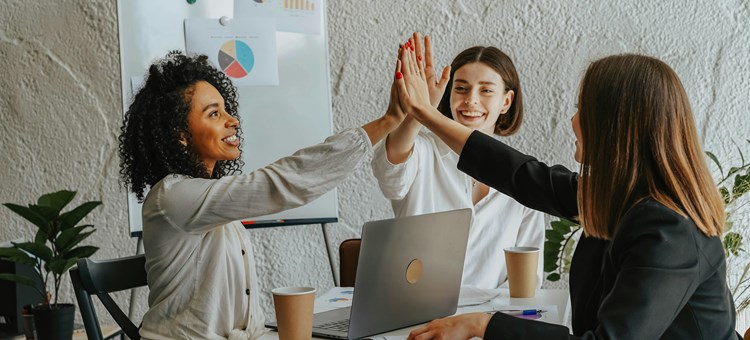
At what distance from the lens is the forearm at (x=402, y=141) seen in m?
1.91

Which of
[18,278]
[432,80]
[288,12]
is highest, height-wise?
[288,12]

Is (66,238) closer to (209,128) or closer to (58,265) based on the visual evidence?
(58,265)

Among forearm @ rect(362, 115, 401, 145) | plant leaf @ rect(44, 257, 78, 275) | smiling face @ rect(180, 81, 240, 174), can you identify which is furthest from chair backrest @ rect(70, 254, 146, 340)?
plant leaf @ rect(44, 257, 78, 275)

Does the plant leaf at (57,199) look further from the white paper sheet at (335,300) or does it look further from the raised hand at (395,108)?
the raised hand at (395,108)

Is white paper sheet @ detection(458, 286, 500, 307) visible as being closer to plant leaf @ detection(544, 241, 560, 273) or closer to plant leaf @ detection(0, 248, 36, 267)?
plant leaf @ detection(544, 241, 560, 273)

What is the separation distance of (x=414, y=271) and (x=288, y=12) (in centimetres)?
166

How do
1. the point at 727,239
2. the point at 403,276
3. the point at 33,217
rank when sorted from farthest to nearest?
the point at 727,239, the point at 33,217, the point at 403,276

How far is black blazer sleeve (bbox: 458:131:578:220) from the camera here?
152 centimetres

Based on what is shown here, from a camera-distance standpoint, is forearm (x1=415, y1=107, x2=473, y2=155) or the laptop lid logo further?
forearm (x1=415, y1=107, x2=473, y2=155)

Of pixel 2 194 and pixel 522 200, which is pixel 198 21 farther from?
pixel 522 200

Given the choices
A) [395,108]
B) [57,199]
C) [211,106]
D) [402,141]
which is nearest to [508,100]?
[402,141]

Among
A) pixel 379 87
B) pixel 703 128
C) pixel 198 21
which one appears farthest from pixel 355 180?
pixel 703 128

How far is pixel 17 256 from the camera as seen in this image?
2.51 meters

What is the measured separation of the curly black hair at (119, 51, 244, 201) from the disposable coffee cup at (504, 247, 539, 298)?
69cm
